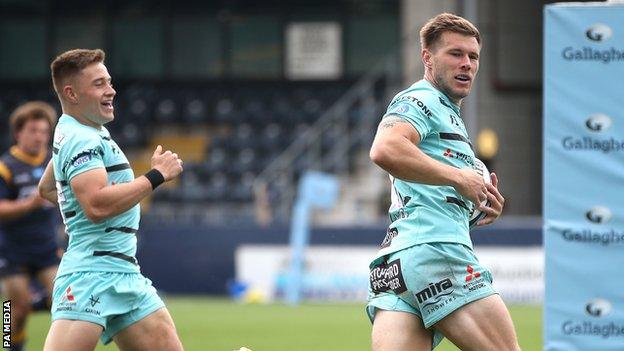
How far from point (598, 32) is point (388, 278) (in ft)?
5.43

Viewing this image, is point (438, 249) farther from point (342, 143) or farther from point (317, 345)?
point (342, 143)

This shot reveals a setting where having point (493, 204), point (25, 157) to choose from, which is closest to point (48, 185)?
point (493, 204)

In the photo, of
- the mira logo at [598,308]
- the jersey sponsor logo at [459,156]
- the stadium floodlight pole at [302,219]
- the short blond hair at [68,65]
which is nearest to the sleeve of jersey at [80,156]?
the short blond hair at [68,65]

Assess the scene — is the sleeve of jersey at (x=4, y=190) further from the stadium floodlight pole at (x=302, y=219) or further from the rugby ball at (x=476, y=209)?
the stadium floodlight pole at (x=302, y=219)

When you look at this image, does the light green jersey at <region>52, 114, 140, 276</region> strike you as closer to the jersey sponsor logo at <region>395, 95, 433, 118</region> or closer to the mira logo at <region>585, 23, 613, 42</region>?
the jersey sponsor logo at <region>395, 95, 433, 118</region>

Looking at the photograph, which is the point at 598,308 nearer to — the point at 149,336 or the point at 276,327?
the point at 149,336

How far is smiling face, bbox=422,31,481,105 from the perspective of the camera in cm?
648

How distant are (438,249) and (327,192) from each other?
14586 millimetres

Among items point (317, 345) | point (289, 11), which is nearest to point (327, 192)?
point (317, 345)

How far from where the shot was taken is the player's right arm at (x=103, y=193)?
21.6ft

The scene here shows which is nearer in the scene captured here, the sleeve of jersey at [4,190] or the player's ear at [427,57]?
the player's ear at [427,57]

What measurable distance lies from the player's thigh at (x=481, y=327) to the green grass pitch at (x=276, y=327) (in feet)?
20.6

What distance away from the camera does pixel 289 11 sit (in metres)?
30.5

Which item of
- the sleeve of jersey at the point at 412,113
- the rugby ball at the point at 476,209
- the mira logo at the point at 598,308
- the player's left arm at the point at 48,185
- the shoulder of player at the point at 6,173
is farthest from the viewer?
the shoulder of player at the point at 6,173
